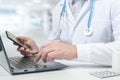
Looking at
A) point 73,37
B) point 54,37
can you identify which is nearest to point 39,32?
point 54,37

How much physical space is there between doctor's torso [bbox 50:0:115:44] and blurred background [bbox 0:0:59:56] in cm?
125

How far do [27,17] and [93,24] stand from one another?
161 cm

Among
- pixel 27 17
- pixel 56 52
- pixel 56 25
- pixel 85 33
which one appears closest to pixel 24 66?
pixel 56 52

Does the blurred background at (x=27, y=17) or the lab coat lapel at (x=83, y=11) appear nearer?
the lab coat lapel at (x=83, y=11)

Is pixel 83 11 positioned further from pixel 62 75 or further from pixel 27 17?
pixel 27 17

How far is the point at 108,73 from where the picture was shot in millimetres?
907

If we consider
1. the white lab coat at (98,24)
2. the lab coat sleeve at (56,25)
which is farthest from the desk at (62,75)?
the lab coat sleeve at (56,25)

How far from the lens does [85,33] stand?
1.32 meters

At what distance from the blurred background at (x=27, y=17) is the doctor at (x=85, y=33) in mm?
1223

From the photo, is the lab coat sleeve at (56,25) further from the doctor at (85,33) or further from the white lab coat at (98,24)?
the white lab coat at (98,24)

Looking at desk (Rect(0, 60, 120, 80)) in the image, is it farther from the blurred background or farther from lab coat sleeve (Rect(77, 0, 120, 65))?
the blurred background

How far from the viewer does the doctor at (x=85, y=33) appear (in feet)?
3.37

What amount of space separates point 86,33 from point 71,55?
33cm

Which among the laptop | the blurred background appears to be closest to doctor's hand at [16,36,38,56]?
the laptop
